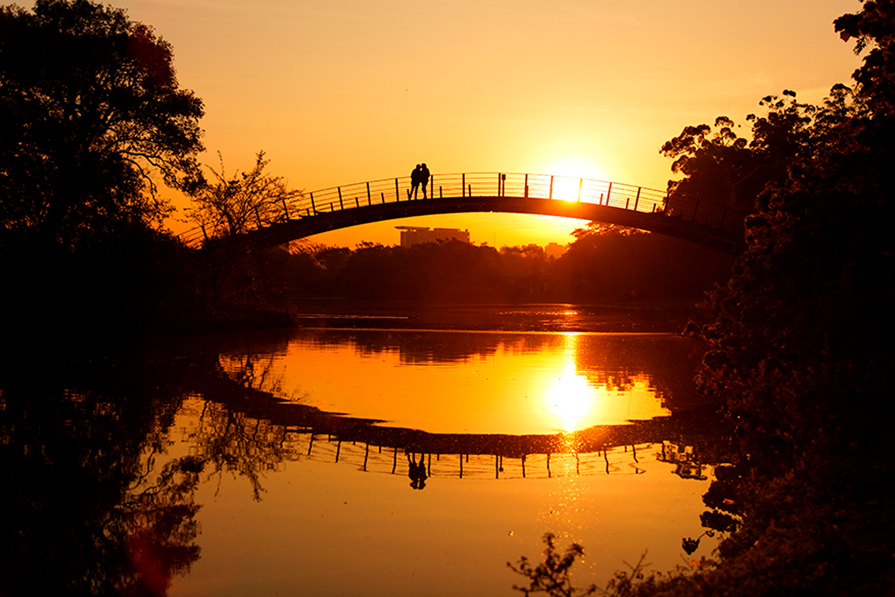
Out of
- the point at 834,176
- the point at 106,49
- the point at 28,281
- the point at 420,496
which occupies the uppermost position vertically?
the point at 106,49

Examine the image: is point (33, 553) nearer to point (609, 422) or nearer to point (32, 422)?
point (32, 422)

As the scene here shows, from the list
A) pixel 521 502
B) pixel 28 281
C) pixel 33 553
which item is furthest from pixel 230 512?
pixel 28 281

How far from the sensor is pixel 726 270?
242 ft

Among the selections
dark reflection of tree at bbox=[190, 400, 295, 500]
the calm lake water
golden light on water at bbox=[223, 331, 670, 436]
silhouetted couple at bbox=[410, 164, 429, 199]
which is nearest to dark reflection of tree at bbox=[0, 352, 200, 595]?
the calm lake water

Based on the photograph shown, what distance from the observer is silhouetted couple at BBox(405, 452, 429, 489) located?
11366 mm

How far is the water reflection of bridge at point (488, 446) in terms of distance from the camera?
12.3 m

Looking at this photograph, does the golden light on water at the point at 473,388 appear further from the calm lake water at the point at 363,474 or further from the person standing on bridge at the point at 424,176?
the person standing on bridge at the point at 424,176

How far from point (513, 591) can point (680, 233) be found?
157 ft

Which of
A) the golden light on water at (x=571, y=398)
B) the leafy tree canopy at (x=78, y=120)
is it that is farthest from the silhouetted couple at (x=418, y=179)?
the golden light on water at (x=571, y=398)

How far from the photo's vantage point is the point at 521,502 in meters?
10.4

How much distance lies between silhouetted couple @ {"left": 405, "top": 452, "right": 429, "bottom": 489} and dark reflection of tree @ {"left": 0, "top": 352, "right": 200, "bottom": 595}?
290 cm

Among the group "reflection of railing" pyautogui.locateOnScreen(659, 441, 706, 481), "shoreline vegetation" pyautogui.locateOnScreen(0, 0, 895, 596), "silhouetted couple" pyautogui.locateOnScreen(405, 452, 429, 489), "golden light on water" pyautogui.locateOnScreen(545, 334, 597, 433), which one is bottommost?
"silhouetted couple" pyautogui.locateOnScreen(405, 452, 429, 489)

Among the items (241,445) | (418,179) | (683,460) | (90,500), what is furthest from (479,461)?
(418,179)

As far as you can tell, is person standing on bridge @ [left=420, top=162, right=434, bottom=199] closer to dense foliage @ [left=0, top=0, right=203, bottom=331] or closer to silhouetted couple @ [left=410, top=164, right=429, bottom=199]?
silhouetted couple @ [left=410, top=164, right=429, bottom=199]
